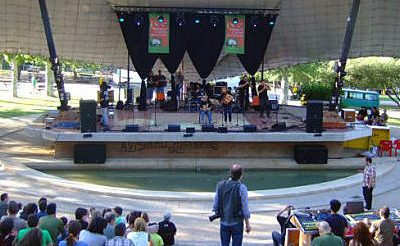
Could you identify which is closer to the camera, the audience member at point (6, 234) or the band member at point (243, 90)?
the audience member at point (6, 234)

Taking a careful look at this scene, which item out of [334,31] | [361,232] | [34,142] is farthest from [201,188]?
[334,31]

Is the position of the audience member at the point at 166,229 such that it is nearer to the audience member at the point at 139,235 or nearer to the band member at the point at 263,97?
the audience member at the point at 139,235

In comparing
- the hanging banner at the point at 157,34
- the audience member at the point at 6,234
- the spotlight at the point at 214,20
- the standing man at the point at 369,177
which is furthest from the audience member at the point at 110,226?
the spotlight at the point at 214,20

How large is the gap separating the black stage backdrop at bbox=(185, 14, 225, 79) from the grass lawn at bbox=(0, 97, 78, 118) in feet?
35.9

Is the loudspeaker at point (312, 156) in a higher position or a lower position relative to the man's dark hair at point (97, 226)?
lower

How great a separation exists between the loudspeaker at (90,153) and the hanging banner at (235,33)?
8.51m

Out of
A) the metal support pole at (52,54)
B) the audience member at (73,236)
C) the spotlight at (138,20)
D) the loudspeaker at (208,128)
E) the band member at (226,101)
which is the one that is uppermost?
the spotlight at (138,20)

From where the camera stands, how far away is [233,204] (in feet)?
25.7

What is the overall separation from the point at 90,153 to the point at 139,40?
767 cm

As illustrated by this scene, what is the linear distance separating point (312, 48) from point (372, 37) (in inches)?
120

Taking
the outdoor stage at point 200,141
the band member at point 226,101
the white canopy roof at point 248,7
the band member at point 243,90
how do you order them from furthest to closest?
the white canopy roof at point 248,7, the band member at point 243,90, the band member at point 226,101, the outdoor stage at point 200,141

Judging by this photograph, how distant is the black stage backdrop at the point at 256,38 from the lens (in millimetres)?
26078

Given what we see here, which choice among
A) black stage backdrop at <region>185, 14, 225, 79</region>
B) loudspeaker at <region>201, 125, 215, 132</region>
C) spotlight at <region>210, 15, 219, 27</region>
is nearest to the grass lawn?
black stage backdrop at <region>185, 14, 225, 79</region>

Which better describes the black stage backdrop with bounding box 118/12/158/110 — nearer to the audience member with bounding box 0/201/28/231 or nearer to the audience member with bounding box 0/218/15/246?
the audience member with bounding box 0/201/28/231
